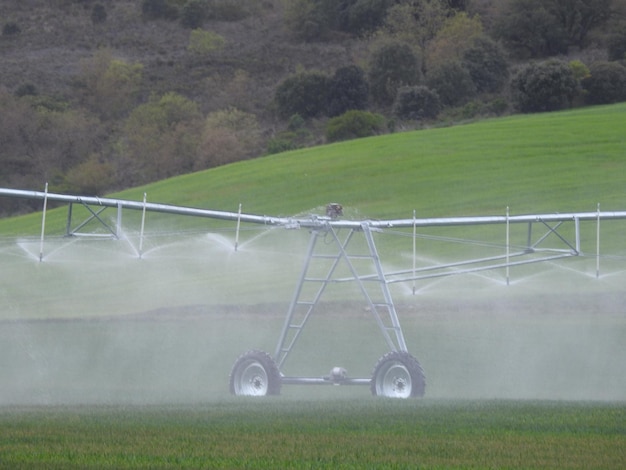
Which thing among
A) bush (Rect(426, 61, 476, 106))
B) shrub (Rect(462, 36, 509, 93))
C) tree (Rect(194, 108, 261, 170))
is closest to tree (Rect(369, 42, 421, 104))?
shrub (Rect(462, 36, 509, 93))

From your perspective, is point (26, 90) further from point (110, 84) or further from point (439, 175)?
point (439, 175)

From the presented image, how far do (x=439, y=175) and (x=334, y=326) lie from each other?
847 inches

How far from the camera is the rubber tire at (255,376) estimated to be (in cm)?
1828

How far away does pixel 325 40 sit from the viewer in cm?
10244

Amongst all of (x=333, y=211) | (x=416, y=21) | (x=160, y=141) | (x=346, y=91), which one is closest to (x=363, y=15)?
(x=416, y=21)

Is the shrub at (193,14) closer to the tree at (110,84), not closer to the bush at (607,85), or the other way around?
the tree at (110,84)

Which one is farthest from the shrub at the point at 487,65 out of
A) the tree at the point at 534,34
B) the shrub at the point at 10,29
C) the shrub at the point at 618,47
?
the shrub at the point at 10,29

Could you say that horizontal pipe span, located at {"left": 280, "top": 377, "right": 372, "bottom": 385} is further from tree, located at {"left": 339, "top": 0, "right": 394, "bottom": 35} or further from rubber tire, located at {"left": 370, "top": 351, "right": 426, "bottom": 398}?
tree, located at {"left": 339, "top": 0, "right": 394, "bottom": 35}

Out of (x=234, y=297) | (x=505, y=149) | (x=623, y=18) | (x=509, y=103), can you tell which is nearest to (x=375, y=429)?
(x=234, y=297)

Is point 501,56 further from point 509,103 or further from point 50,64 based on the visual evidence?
point 50,64

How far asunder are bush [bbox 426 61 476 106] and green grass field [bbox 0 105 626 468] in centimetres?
1155

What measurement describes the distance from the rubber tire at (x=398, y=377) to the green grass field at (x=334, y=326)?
40cm

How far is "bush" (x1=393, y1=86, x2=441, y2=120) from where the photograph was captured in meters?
65.8

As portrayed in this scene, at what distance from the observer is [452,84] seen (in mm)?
67750
